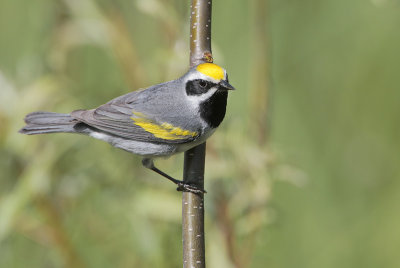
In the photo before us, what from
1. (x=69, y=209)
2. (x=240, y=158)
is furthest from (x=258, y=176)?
(x=69, y=209)

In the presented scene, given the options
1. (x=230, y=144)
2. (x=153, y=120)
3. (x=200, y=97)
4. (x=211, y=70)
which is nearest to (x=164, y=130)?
(x=153, y=120)

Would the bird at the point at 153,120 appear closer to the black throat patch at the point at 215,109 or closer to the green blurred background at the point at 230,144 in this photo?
the black throat patch at the point at 215,109

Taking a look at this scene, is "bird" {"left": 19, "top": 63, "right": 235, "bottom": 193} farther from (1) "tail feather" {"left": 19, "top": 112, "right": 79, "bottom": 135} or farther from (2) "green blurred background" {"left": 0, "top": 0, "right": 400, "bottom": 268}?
(2) "green blurred background" {"left": 0, "top": 0, "right": 400, "bottom": 268}

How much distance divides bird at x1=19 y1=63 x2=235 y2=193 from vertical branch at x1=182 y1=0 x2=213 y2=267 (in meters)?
0.17

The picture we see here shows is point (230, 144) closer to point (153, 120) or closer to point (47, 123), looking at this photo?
point (153, 120)

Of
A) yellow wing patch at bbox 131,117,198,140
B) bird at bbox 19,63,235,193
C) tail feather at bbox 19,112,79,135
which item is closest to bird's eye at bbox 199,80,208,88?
bird at bbox 19,63,235,193

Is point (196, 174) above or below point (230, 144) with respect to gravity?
below

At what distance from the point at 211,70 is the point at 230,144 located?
2.15 feet

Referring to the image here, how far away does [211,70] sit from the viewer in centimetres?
248

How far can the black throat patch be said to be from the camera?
2.67 metres

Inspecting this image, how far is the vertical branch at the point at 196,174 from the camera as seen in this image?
2.06 meters

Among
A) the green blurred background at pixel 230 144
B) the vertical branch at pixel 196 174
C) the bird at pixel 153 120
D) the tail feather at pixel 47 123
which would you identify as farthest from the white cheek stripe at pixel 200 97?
the tail feather at pixel 47 123

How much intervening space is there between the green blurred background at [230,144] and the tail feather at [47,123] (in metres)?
0.16

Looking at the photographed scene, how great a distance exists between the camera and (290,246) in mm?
3777
